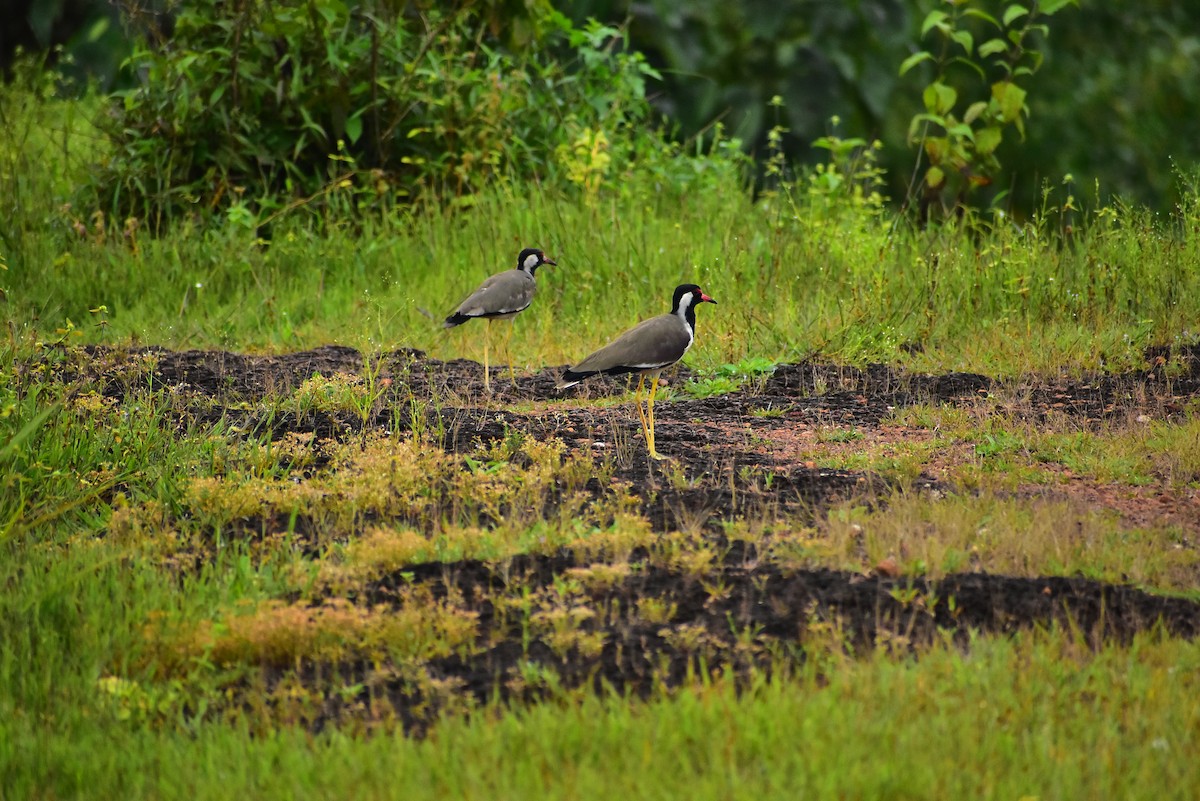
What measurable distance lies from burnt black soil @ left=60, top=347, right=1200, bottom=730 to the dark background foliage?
3.66 metres

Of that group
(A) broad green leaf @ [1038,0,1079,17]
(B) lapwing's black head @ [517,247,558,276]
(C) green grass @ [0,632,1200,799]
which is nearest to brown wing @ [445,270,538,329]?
(B) lapwing's black head @ [517,247,558,276]

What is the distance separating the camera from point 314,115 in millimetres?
11125

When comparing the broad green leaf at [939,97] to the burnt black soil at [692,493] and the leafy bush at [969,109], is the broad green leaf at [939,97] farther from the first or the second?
the burnt black soil at [692,493]

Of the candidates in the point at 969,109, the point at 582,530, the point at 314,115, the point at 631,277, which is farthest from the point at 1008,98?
the point at 582,530

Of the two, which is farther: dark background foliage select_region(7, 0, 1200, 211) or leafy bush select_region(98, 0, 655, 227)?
dark background foliage select_region(7, 0, 1200, 211)

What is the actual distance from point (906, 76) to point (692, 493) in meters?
7.11

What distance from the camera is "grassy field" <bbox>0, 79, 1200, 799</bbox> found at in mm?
4020

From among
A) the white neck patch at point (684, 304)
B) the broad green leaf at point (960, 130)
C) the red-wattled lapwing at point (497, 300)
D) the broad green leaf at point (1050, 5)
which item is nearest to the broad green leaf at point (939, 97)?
the broad green leaf at point (960, 130)

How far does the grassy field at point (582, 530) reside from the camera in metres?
4.02

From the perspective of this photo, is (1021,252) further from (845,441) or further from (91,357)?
(91,357)

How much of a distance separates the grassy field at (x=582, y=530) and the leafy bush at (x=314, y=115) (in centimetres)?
103

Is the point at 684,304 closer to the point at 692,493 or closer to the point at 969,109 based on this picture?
the point at 692,493

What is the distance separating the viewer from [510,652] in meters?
4.62

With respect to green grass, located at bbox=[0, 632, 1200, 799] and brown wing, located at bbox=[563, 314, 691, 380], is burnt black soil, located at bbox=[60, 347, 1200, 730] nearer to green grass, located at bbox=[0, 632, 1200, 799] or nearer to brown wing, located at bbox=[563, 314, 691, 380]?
green grass, located at bbox=[0, 632, 1200, 799]
